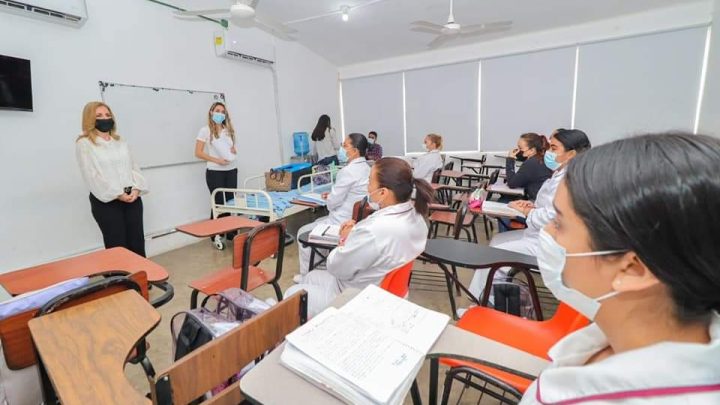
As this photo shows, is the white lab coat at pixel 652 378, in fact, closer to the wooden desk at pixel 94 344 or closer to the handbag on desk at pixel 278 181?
the wooden desk at pixel 94 344

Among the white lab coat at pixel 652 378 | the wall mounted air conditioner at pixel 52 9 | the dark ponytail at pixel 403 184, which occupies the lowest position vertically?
the white lab coat at pixel 652 378

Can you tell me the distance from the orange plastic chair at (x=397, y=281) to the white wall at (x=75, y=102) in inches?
130

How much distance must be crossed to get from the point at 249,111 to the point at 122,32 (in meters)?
1.72

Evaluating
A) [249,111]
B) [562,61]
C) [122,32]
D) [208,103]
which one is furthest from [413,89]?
[122,32]

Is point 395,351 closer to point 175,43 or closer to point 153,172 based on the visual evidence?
point 153,172

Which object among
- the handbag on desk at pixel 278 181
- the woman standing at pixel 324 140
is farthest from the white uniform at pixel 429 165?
the handbag on desk at pixel 278 181

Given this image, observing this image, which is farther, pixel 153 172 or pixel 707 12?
pixel 707 12

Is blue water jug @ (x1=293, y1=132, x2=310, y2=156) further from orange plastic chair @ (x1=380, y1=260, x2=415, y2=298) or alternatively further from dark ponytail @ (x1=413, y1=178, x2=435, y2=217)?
orange plastic chair @ (x1=380, y1=260, x2=415, y2=298)

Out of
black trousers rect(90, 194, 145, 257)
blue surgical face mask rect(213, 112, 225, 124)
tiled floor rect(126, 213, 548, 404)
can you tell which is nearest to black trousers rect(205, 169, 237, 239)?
tiled floor rect(126, 213, 548, 404)

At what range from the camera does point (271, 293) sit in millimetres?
2717

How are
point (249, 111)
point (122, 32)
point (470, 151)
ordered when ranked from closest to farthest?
point (122, 32)
point (249, 111)
point (470, 151)

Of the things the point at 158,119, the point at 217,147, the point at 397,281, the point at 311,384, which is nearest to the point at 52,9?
the point at 158,119

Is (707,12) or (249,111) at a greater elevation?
(707,12)

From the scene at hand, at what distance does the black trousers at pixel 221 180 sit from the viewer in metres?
4.01
